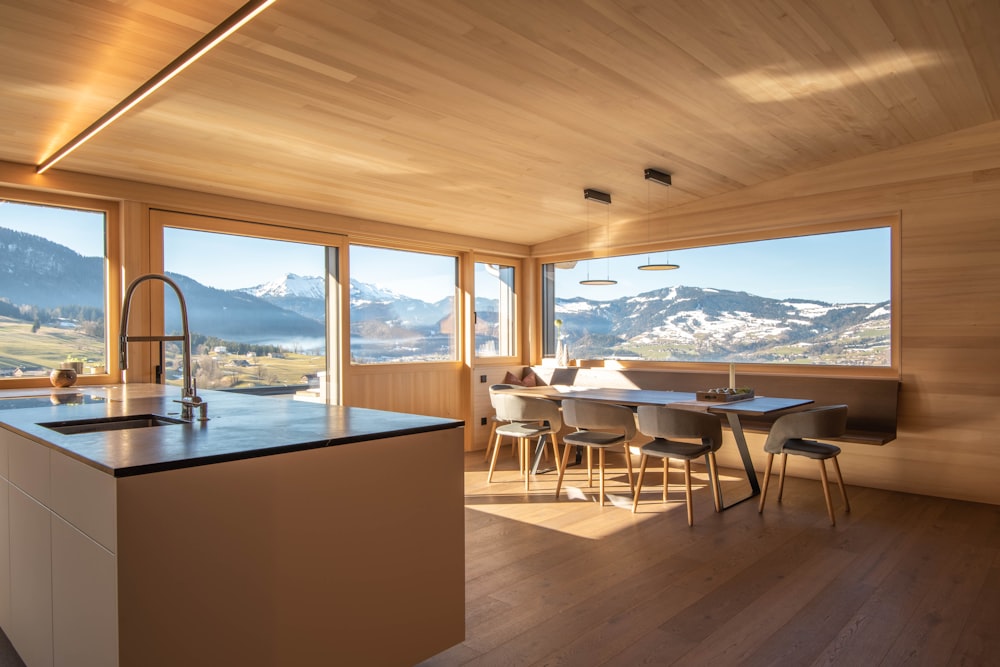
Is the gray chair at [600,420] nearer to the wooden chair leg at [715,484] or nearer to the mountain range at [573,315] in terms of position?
the wooden chair leg at [715,484]

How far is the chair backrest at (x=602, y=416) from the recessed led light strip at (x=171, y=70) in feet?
11.0

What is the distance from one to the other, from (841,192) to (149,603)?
574cm

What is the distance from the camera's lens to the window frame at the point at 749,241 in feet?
17.7

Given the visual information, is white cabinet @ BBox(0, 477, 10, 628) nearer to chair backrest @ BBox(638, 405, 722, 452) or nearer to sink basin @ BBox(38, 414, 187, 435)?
sink basin @ BBox(38, 414, 187, 435)

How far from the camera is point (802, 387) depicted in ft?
18.8

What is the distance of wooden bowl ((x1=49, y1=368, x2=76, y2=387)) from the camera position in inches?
162

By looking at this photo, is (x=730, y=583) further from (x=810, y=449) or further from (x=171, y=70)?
(x=171, y=70)

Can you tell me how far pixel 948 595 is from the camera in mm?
3189

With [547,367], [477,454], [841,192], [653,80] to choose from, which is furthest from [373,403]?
[841,192]

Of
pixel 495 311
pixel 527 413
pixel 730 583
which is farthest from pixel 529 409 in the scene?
pixel 495 311

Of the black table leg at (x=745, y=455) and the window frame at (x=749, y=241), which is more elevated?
the window frame at (x=749, y=241)

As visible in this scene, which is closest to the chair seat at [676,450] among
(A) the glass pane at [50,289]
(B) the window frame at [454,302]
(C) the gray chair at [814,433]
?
(C) the gray chair at [814,433]

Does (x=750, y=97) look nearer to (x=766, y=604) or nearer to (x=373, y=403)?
(x=766, y=604)

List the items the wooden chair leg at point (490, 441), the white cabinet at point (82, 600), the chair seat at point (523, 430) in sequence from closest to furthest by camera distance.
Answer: the white cabinet at point (82, 600), the chair seat at point (523, 430), the wooden chair leg at point (490, 441)
